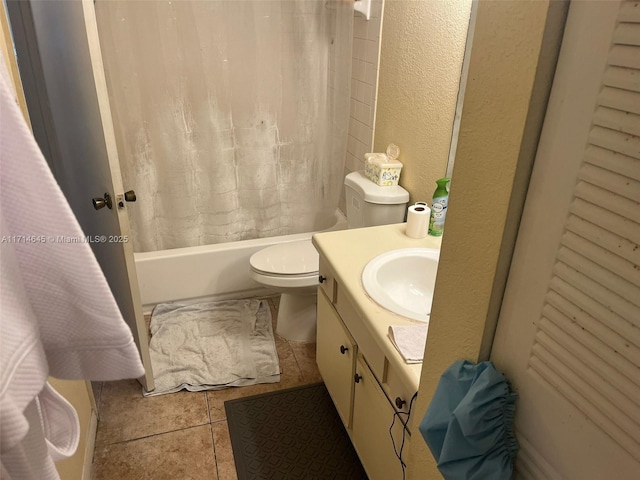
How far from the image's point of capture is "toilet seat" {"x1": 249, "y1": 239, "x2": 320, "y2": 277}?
7.29ft

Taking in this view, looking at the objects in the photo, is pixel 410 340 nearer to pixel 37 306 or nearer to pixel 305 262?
pixel 37 306

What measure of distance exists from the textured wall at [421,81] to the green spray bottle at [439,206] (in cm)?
17

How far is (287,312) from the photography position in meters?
2.42

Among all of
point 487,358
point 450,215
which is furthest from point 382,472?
point 450,215

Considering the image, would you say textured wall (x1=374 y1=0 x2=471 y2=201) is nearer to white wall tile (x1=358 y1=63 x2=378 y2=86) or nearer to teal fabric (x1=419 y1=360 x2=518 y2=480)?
white wall tile (x1=358 y1=63 x2=378 y2=86)

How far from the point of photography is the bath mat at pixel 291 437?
5.76 ft

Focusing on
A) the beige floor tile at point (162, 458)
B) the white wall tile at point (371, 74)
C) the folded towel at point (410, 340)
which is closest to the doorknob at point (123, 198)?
the beige floor tile at point (162, 458)

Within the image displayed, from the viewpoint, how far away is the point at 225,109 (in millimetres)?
2393

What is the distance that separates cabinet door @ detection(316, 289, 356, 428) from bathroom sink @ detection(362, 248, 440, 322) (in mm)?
211

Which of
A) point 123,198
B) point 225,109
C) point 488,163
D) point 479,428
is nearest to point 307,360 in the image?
point 123,198

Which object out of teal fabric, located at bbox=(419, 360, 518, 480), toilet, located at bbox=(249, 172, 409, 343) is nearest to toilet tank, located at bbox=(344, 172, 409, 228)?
toilet, located at bbox=(249, 172, 409, 343)

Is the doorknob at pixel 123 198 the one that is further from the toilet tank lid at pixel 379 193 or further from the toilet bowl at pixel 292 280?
the toilet tank lid at pixel 379 193

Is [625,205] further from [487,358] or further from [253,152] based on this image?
[253,152]

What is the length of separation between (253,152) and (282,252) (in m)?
0.56
